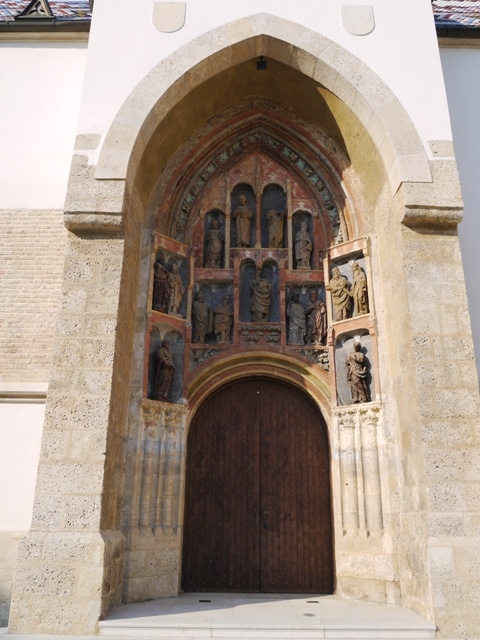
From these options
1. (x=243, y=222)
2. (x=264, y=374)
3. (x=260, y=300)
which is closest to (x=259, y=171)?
(x=243, y=222)

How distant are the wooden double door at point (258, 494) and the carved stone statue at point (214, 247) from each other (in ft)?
5.14

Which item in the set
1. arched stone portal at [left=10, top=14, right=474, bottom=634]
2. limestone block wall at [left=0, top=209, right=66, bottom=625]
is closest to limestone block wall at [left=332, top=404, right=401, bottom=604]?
arched stone portal at [left=10, top=14, right=474, bottom=634]

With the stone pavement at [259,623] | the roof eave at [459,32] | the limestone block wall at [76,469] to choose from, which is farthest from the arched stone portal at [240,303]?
the roof eave at [459,32]

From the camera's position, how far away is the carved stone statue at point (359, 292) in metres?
6.95

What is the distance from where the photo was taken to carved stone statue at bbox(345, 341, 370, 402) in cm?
665

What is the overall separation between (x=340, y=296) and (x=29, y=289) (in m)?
3.68

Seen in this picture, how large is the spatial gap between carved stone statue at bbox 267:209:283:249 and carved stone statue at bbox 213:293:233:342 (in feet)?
3.30

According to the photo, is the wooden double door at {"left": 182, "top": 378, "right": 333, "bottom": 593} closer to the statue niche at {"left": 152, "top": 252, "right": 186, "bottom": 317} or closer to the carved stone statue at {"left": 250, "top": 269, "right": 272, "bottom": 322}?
the carved stone statue at {"left": 250, "top": 269, "right": 272, "bottom": 322}

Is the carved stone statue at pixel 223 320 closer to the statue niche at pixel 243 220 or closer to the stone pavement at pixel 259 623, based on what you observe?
the statue niche at pixel 243 220

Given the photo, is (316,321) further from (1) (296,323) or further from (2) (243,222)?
(2) (243,222)

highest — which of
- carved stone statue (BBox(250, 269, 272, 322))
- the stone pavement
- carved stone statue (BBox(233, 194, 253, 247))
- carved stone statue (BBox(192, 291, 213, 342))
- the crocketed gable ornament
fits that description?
the crocketed gable ornament

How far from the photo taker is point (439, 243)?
609 centimetres

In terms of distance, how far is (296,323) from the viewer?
7.34 metres

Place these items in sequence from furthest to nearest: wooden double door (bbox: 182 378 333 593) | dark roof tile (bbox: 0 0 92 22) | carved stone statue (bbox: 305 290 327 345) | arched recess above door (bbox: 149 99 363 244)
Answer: dark roof tile (bbox: 0 0 92 22) → arched recess above door (bbox: 149 99 363 244) → carved stone statue (bbox: 305 290 327 345) → wooden double door (bbox: 182 378 333 593)
